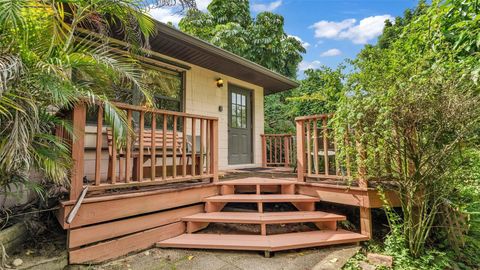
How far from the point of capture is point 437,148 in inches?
92.2

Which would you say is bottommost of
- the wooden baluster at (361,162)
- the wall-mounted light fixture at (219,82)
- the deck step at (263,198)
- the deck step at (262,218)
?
the deck step at (262,218)

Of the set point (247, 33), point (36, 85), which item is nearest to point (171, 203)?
point (36, 85)

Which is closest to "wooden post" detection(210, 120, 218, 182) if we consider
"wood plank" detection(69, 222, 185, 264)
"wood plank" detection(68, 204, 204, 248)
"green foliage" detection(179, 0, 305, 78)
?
"wood plank" detection(68, 204, 204, 248)

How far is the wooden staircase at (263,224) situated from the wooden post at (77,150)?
104cm

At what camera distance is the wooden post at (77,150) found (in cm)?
225

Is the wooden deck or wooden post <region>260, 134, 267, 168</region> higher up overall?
wooden post <region>260, 134, 267, 168</region>

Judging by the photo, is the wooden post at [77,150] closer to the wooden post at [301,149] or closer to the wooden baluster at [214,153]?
the wooden baluster at [214,153]

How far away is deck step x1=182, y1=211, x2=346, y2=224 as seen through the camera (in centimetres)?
282

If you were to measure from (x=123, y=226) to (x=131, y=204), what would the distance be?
224mm

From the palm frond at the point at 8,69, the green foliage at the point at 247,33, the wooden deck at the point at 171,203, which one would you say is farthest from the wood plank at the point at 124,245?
the green foliage at the point at 247,33

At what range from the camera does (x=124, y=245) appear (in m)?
2.48

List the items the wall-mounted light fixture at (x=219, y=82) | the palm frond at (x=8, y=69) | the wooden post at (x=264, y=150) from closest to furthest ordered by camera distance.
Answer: the palm frond at (x=8, y=69), the wall-mounted light fixture at (x=219, y=82), the wooden post at (x=264, y=150)

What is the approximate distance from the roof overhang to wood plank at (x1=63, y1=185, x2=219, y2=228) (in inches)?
94.2

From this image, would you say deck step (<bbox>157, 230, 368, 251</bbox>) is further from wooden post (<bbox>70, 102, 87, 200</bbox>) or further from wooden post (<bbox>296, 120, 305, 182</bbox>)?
wooden post (<bbox>70, 102, 87, 200</bbox>)
